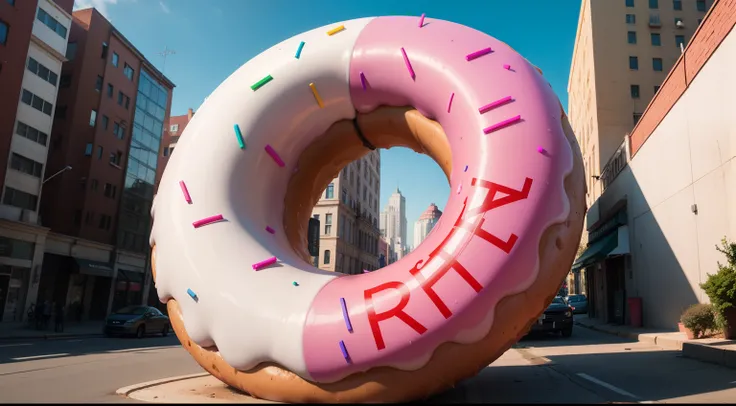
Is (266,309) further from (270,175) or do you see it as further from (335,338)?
(270,175)

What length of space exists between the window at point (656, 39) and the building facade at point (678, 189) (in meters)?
25.8

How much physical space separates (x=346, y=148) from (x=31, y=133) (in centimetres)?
2629

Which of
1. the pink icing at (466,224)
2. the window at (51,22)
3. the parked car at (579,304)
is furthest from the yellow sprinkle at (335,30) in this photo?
the parked car at (579,304)

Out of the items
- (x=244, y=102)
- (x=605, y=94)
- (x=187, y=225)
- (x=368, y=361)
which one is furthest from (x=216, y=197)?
(x=605, y=94)

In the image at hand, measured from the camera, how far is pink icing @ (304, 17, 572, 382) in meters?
4.13

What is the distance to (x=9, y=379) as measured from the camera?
680cm

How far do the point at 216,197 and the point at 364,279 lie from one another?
1730mm

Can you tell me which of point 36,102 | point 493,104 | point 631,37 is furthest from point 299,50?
point 631,37

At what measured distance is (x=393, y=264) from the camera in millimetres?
4578

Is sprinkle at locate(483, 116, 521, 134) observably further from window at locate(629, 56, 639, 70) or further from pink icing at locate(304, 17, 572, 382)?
window at locate(629, 56, 639, 70)

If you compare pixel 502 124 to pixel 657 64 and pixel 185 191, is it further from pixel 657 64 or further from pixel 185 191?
pixel 657 64

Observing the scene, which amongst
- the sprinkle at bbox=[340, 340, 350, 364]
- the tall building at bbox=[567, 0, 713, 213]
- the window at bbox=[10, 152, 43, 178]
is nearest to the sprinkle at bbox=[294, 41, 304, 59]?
the sprinkle at bbox=[340, 340, 350, 364]

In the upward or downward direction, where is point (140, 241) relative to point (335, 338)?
upward

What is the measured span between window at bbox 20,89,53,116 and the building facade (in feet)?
90.9
